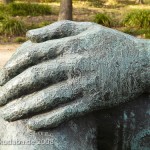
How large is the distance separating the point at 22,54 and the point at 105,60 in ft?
1.06

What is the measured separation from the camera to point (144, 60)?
6.05ft

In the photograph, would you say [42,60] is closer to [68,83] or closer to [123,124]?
[68,83]

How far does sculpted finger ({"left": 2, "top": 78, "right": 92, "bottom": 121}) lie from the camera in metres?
1.70

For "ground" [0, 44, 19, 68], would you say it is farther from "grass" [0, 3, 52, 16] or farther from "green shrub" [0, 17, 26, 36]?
"grass" [0, 3, 52, 16]

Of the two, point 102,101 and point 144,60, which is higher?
point 144,60

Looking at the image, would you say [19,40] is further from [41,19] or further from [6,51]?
[41,19]

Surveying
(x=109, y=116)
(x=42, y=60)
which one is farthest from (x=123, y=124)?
(x=42, y=60)

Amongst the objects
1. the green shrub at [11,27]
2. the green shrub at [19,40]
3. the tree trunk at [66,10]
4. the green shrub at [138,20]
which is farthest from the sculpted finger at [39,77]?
the green shrub at [138,20]

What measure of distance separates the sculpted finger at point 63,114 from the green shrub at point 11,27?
12.9m

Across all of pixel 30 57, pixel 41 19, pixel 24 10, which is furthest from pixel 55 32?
pixel 24 10

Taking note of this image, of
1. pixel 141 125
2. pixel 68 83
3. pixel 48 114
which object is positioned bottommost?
pixel 141 125

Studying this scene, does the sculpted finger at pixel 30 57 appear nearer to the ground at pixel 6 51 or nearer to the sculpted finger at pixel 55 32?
the sculpted finger at pixel 55 32

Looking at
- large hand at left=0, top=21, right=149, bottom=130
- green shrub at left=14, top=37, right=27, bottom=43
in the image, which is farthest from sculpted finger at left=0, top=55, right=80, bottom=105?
green shrub at left=14, top=37, right=27, bottom=43

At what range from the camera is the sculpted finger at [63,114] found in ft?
5.55
